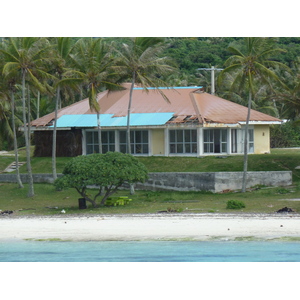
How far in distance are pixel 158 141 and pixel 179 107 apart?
2911 millimetres

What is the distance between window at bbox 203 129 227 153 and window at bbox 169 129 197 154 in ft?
2.73

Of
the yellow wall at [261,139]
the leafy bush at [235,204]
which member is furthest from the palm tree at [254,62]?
the yellow wall at [261,139]

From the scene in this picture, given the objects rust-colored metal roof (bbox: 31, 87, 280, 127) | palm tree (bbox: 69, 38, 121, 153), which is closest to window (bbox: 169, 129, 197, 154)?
rust-colored metal roof (bbox: 31, 87, 280, 127)

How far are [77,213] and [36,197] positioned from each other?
6.43 meters

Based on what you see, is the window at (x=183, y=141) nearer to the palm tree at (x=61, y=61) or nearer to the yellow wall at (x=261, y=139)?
the yellow wall at (x=261, y=139)

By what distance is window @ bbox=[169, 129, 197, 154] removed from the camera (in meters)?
50.3

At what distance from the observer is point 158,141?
168ft

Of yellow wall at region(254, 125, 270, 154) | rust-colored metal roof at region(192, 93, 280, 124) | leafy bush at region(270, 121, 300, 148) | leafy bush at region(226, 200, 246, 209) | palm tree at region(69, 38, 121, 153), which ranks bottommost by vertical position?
leafy bush at region(270, 121, 300, 148)

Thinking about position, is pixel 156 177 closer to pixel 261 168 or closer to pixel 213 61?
pixel 261 168

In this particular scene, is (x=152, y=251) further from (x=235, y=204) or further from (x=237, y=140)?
(x=237, y=140)

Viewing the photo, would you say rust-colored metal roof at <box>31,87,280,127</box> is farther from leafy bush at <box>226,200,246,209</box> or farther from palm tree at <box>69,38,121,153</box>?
leafy bush at <box>226,200,246,209</box>

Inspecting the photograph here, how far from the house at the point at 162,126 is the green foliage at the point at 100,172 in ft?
39.4

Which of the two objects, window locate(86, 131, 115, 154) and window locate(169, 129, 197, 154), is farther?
window locate(86, 131, 115, 154)
